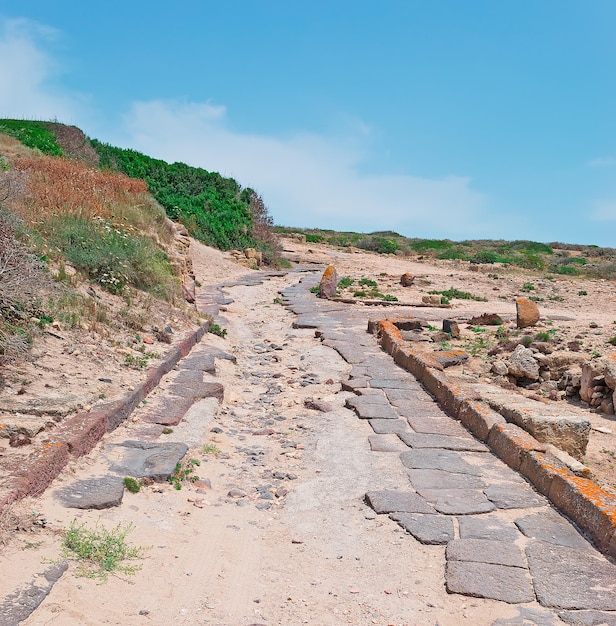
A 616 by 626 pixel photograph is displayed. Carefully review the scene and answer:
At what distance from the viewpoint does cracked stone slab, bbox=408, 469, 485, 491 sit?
187 inches

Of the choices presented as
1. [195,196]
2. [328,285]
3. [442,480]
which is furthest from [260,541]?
[195,196]

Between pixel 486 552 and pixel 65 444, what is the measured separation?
276 cm

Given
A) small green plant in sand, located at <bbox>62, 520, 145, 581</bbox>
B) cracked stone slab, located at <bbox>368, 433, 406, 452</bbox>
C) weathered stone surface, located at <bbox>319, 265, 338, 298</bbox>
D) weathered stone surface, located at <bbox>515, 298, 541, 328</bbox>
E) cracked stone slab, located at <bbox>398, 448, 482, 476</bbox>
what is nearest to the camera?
small green plant in sand, located at <bbox>62, 520, 145, 581</bbox>

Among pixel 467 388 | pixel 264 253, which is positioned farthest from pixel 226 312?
pixel 264 253

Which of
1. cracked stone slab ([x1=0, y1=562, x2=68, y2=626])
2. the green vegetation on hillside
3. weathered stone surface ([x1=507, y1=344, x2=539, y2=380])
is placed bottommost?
cracked stone slab ([x1=0, y1=562, x2=68, y2=626])

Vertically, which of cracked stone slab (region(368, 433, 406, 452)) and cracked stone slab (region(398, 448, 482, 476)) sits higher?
cracked stone slab (region(398, 448, 482, 476))

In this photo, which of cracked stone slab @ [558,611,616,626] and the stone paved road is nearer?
cracked stone slab @ [558,611,616,626]

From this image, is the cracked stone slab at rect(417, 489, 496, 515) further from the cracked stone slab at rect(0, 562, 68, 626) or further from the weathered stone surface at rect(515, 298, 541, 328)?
the weathered stone surface at rect(515, 298, 541, 328)

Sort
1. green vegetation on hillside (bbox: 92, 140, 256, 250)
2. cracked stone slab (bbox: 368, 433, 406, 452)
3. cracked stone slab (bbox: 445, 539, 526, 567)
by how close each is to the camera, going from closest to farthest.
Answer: cracked stone slab (bbox: 445, 539, 526, 567), cracked stone slab (bbox: 368, 433, 406, 452), green vegetation on hillside (bbox: 92, 140, 256, 250)

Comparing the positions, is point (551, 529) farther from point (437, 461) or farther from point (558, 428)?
point (558, 428)

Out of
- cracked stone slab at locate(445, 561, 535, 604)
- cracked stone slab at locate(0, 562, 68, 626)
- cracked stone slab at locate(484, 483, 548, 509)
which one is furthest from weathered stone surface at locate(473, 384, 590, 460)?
cracked stone slab at locate(0, 562, 68, 626)

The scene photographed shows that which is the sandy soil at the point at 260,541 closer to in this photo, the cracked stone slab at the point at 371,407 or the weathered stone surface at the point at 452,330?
the cracked stone slab at the point at 371,407

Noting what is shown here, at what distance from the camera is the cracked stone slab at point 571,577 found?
127 inches

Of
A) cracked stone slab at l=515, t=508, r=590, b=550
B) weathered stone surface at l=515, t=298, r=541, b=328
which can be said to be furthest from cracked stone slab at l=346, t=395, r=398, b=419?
weathered stone surface at l=515, t=298, r=541, b=328
